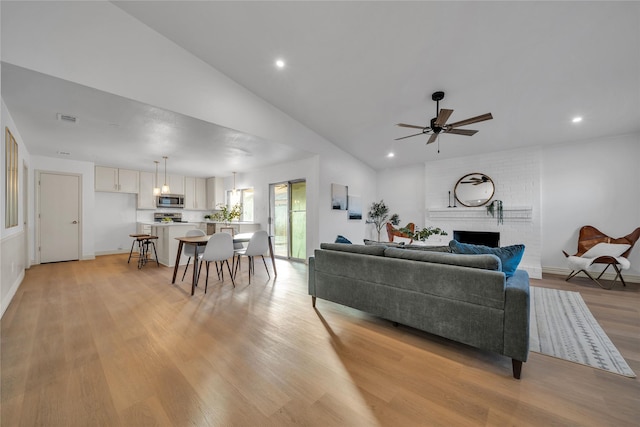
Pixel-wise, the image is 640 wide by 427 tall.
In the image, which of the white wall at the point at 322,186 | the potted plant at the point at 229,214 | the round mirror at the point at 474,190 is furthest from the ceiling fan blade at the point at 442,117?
the potted plant at the point at 229,214

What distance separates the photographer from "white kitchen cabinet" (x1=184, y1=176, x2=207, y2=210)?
7625 millimetres

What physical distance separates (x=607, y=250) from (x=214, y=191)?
893 cm

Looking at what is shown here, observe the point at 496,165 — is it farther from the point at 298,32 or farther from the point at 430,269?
the point at 298,32

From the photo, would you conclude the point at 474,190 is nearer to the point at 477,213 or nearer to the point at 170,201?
the point at 477,213

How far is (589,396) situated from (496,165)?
463 cm

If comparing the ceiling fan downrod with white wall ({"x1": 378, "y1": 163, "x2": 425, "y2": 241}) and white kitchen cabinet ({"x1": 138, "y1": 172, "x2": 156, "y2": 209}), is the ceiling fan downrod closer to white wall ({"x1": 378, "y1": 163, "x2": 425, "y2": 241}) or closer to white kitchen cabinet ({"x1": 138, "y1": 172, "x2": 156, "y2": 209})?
white wall ({"x1": 378, "y1": 163, "x2": 425, "y2": 241})

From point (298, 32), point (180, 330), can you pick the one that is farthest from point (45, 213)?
point (298, 32)

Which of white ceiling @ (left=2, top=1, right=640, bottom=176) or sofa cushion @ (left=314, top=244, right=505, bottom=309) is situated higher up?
white ceiling @ (left=2, top=1, right=640, bottom=176)

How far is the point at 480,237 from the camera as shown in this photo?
17.1ft

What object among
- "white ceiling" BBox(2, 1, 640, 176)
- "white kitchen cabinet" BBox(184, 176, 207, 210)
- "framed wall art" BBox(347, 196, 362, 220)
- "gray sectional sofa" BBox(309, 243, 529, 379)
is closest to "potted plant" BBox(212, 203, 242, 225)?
"white kitchen cabinet" BBox(184, 176, 207, 210)

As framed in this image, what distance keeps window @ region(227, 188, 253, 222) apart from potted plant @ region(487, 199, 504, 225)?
5.85 m

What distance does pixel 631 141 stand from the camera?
13.3 feet

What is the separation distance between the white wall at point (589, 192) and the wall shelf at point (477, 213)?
40 centimetres

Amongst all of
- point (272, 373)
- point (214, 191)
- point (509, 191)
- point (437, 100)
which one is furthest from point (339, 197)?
point (214, 191)
